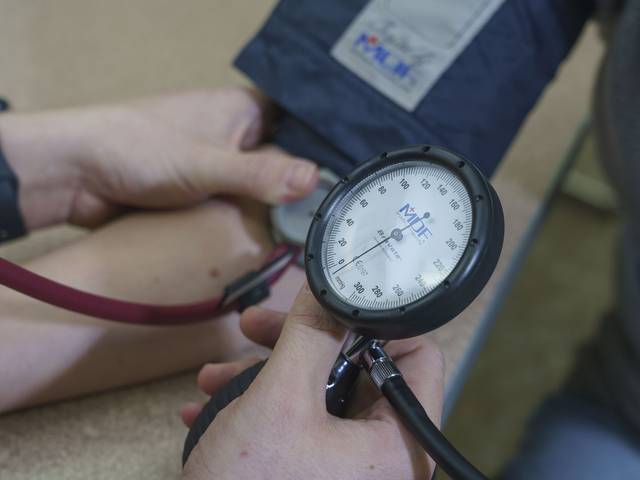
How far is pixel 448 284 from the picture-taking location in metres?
0.41

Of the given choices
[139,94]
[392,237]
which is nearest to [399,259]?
[392,237]

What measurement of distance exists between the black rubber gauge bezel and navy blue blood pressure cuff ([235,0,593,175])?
268 millimetres

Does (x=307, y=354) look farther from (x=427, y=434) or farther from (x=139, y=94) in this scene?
(x=139, y=94)

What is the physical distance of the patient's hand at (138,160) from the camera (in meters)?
0.68

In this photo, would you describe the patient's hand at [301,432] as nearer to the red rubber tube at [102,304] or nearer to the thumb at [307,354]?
the thumb at [307,354]

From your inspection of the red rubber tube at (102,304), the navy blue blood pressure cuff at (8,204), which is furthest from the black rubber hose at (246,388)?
the navy blue blood pressure cuff at (8,204)

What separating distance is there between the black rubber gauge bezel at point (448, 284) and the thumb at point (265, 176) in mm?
205

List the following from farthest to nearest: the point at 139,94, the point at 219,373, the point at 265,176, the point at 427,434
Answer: the point at 139,94, the point at 265,176, the point at 219,373, the point at 427,434

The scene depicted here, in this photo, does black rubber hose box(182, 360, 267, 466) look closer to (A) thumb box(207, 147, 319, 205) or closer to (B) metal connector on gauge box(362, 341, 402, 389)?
(B) metal connector on gauge box(362, 341, 402, 389)

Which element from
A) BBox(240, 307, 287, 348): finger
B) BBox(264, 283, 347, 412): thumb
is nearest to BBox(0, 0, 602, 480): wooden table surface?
BBox(240, 307, 287, 348): finger

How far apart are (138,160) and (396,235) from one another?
0.38 meters

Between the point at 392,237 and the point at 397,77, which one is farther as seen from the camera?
the point at 397,77

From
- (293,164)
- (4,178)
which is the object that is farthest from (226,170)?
(4,178)

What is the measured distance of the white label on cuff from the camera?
0.70 meters
